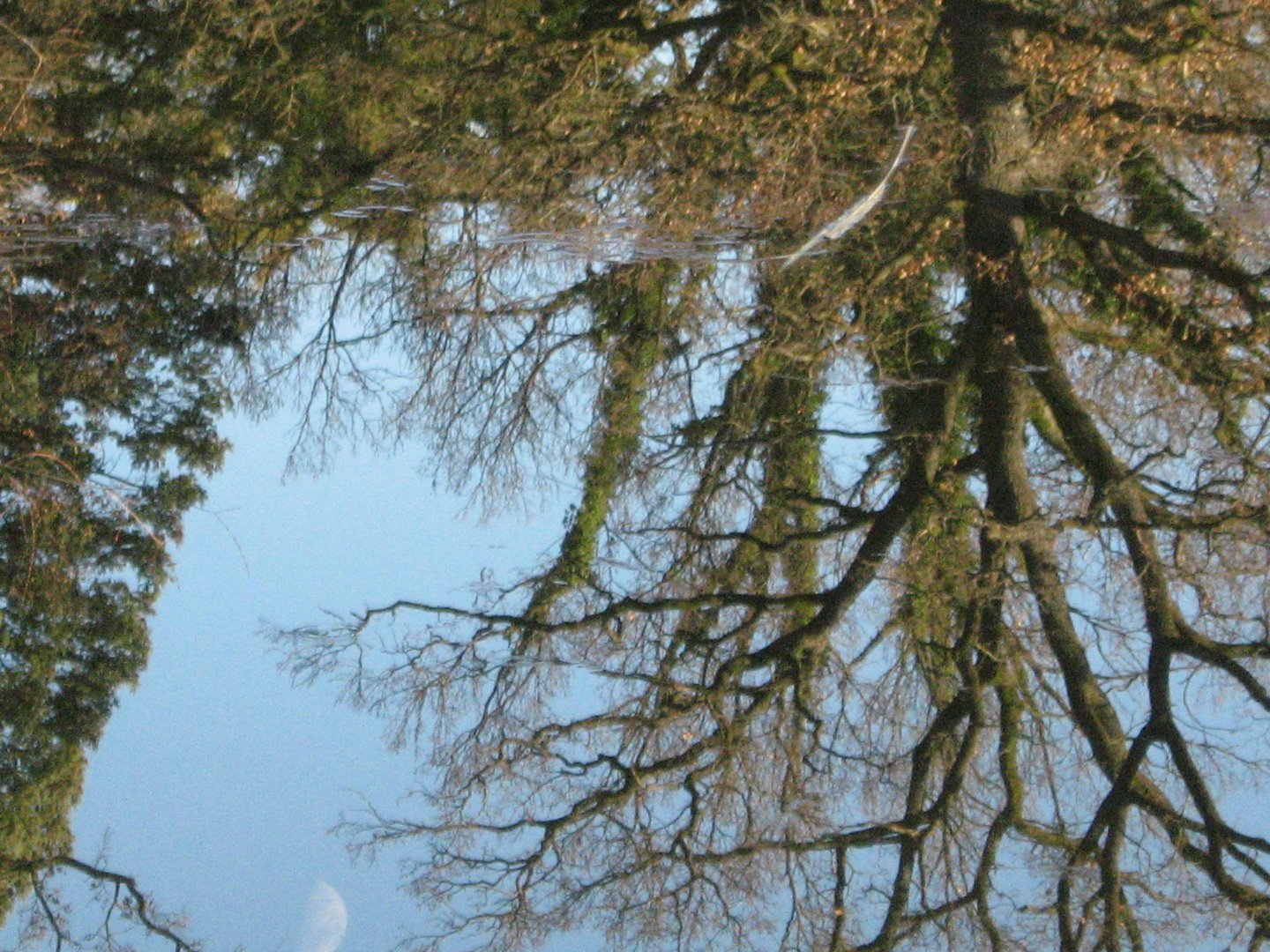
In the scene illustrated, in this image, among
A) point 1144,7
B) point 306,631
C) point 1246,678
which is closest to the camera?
point 1246,678

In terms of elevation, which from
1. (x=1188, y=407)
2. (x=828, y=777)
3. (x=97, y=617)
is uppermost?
(x=1188, y=407)

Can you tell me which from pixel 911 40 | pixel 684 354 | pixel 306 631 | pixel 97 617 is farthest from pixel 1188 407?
pixel 97 617

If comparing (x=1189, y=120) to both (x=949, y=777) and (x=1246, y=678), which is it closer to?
(x=1246, y=678)

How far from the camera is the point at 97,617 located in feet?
23.9

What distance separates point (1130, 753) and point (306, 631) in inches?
176

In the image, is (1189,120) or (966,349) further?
(966,349)

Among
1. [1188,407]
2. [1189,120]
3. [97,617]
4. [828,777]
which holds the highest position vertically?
[1189,120]

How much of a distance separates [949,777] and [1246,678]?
56.6 inches

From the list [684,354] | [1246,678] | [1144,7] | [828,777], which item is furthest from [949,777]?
[1144,7]

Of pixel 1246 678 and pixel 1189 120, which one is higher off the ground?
pixel 1189 120

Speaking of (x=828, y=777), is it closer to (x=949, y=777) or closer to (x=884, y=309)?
(x=949, y=777)

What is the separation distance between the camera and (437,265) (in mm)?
7891

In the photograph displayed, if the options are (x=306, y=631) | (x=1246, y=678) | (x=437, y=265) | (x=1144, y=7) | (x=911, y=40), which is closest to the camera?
(x=1246, y=678)

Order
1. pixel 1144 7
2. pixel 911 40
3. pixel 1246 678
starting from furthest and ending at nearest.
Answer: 1. pixel 911 40
2. pixel 1144 7
3. pixel 1246 678
